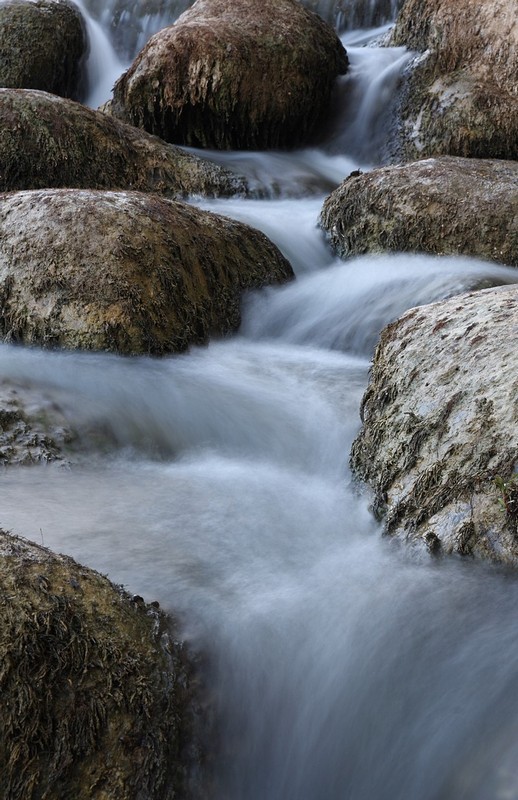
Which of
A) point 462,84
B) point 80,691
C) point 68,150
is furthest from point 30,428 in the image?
point 462,84

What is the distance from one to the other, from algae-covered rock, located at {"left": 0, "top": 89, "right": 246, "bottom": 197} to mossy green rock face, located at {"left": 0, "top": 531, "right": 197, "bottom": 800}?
5.33 m

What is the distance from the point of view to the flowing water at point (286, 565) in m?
2.65

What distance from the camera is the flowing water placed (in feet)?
8.69

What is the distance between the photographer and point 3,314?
18.5 feet

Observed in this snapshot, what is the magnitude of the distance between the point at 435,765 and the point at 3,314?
12.9ft

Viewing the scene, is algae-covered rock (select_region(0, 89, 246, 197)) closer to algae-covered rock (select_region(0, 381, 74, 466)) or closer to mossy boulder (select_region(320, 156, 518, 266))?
mossy boulder (select_region(320, 156, 518, 266))

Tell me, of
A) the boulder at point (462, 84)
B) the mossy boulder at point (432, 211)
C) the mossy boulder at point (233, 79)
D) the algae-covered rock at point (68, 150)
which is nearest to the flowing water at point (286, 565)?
the mossy boulder at point (432, 211)

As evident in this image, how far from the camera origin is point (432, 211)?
285 inches

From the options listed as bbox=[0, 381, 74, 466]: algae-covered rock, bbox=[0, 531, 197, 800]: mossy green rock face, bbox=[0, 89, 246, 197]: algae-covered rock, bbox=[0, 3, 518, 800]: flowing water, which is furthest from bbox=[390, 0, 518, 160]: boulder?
bbox=[0, 531, 197, 800]: mossy green rock face

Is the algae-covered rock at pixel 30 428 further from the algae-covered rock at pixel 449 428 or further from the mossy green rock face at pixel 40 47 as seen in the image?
the mossy green rock face at pixel 40 47

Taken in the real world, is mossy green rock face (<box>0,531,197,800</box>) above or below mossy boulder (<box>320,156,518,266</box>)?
below

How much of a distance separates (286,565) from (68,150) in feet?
17.0

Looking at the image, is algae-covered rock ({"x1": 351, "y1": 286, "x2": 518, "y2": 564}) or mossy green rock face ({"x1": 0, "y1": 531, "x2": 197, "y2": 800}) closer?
mossy green rock face ({"x1": 0, "y1": 531, "x2": 197, "y2": 800})

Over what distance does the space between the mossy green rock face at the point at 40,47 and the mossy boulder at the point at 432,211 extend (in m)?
6.24
